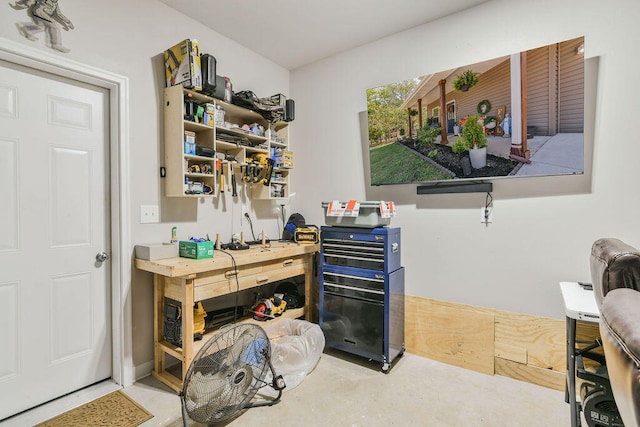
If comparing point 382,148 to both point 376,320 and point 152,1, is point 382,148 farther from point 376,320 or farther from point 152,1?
point 152,1

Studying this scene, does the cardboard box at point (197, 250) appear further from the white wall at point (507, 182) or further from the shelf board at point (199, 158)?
the white wall at point (507, 182)

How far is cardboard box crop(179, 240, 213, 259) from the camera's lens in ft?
7.06

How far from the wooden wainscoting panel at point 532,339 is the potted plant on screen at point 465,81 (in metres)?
1.72

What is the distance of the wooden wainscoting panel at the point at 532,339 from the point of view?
2168 mm

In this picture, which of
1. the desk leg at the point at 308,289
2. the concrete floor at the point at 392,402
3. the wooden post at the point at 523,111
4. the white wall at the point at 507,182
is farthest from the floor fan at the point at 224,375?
the wooden post at the point at 523,111

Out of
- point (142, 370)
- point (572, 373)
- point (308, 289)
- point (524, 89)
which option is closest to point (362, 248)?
point (308, 289)

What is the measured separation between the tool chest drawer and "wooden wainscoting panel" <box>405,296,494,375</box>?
0.49m

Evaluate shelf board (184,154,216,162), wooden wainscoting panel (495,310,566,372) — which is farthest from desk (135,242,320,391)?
wooden wainscoting panel (495,310,566,372)

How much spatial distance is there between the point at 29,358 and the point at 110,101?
5.78ft

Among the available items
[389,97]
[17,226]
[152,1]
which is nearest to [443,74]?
[389,97]

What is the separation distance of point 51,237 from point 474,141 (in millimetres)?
2986

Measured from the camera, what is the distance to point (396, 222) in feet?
9.46

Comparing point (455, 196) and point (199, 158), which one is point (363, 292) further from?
point (199, 158)

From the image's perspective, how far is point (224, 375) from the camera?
1.69m
